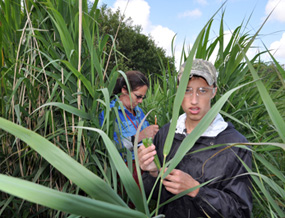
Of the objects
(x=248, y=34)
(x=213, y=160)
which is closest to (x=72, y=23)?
(x=213, y=160)

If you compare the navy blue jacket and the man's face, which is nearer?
the navy blue jacket

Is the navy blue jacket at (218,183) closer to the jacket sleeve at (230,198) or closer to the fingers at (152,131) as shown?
the jacket sleeve at (230,198)

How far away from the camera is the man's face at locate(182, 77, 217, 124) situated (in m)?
1.45

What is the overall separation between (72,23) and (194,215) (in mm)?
1284

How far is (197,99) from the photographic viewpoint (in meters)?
1.44

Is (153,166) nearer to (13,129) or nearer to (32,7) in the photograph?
(13,129)

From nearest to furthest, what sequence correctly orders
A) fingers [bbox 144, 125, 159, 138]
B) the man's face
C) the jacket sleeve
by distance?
1. the jacket sleeve
2. the man's face
3. fingers [bbox 144, 125, 159, 138]

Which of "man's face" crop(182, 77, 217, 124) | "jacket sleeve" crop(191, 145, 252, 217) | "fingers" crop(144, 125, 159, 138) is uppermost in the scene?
"man's face" crop(182, 77, 217, 124)

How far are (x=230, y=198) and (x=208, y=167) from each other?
0.20 meters

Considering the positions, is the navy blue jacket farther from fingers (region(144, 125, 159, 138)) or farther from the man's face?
fingers (region(144, 125, 159, 138))

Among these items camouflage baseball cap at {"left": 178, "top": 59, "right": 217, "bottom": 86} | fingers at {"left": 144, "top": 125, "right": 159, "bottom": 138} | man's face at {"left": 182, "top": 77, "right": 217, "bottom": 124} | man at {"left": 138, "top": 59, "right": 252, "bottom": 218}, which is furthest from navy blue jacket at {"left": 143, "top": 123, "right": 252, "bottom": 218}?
fingers at {"left": 144, "top": 125, "right": 159, "bottom": 138}

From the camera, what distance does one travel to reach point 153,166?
1.13m

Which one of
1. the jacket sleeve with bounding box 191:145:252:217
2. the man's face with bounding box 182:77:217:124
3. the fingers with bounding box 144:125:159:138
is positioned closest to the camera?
the jacket sleeve with bounding box 191:145:252:217

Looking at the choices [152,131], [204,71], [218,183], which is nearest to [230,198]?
[218,183]
